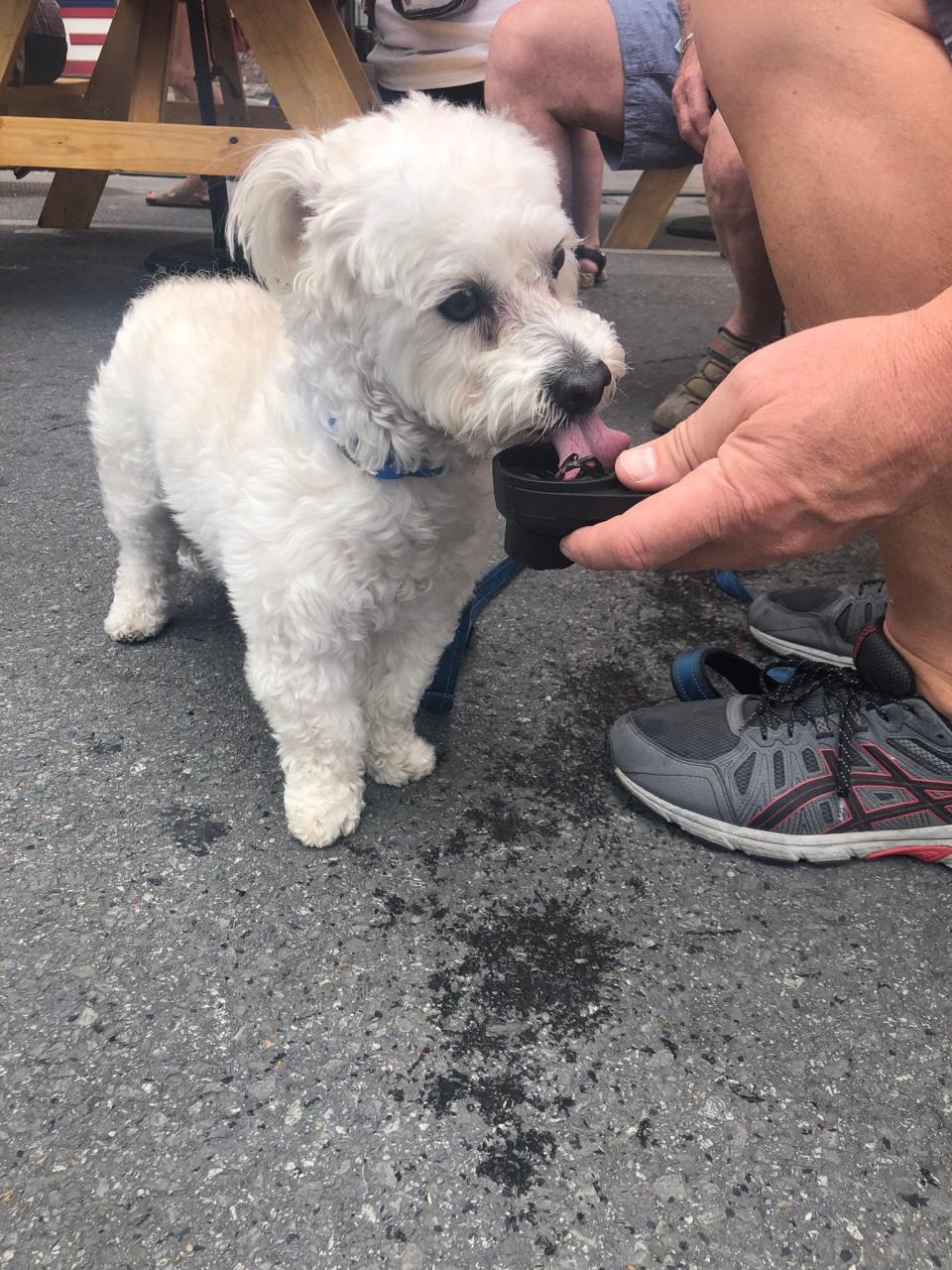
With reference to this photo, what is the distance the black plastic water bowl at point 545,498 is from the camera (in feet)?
3.89


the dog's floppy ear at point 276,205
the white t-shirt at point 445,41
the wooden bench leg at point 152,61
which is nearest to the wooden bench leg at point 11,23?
the wooden bench leg at point 152,61

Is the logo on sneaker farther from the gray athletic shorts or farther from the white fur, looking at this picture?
the gray athletic shorts

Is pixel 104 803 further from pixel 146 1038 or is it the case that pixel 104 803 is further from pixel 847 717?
pixel 847 717

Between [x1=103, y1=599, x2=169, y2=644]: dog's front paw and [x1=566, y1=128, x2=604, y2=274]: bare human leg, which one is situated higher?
[x1=566, y1=128, x2=604, y2=274]: bare human leg

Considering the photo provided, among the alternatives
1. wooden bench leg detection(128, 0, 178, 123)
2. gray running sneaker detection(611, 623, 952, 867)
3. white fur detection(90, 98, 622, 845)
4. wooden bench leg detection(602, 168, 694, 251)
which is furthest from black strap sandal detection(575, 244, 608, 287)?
gray running sneaker detection(611, 623, 952, 867)

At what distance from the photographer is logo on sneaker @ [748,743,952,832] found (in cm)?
148

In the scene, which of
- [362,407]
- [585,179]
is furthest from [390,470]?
[585,179]

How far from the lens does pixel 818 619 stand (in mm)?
2010

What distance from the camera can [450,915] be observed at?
139 centimetres

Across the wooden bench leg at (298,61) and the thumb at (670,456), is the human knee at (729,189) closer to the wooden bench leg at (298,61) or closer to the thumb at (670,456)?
the wooden bench leg at (298,61)

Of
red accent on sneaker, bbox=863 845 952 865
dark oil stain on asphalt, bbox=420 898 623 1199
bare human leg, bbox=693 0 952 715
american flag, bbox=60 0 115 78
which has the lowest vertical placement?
american flag, bbox=60 0 115 78

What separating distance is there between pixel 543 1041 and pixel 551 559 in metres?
0.67

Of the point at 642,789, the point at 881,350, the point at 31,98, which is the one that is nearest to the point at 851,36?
the point at 881,350

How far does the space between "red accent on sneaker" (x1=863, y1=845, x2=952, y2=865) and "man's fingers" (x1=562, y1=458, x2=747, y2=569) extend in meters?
0.73
